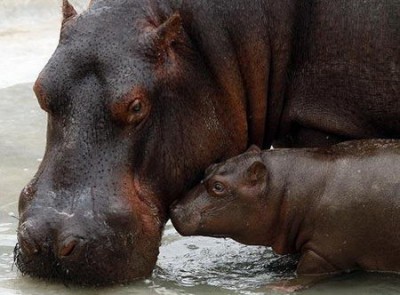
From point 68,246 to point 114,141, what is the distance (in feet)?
1.78

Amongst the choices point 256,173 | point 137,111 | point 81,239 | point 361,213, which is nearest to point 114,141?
point 137,111

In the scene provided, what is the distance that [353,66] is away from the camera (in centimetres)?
669

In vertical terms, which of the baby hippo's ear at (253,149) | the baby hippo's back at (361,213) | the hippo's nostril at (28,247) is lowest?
the hippo's nostril at (28,247)

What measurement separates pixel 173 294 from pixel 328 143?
1216mm

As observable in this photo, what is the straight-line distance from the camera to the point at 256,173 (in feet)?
21.1

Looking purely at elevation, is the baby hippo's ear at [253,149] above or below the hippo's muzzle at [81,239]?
above

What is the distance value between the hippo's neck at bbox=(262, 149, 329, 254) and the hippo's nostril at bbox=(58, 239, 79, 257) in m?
1.04

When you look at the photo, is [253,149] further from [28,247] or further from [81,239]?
[28,247]

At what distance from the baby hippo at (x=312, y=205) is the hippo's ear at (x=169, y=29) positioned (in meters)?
0.64

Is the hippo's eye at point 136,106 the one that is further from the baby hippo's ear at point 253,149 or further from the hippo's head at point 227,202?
the baby hippo's ear at point 253,149

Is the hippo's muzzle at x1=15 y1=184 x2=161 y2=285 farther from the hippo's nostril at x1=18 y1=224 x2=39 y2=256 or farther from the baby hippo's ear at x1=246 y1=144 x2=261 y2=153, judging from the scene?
the baby hippo's ear at x1=246 y1=144 x2=261 y2=153

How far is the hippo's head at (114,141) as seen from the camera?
5.98 meters

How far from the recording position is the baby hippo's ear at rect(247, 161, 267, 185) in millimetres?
6414

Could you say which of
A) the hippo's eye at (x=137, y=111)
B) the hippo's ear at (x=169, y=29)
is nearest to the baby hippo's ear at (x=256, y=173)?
the hippo's eye at (x=137, y=111)
